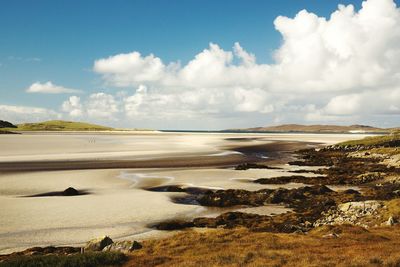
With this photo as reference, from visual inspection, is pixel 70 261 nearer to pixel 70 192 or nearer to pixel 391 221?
pixel 391 221

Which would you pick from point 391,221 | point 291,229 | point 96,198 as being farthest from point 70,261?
point 391,221

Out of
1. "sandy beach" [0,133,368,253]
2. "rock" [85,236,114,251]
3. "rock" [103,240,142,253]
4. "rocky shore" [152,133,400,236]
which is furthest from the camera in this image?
"rocky shore" [152,133,400,236]

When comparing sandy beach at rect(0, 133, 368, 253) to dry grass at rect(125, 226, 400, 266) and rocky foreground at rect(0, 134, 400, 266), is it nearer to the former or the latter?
rocky foreground at rect(0, 134, 400, 266)

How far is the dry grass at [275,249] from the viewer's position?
1698cm

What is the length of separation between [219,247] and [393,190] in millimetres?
27944

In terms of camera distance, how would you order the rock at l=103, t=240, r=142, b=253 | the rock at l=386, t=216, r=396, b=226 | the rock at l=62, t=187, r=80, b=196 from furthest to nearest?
the rock at l=62, t=187, r=80, b=196 → the rock at l=386, t=216, r=396, b=226 → the rock at l=103, t=240, r=142, b=253

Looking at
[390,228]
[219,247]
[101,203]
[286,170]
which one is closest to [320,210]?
[390,228]

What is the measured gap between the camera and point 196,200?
3759 cm

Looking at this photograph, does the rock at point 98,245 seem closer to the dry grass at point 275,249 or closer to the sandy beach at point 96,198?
the dry grass at point 275,249

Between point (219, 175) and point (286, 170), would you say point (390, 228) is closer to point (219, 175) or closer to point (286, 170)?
point (219, 175)

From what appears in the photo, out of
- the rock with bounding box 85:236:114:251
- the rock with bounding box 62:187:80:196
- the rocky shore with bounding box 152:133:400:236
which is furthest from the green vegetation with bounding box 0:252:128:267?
the rock with bounding box 62:187:80:196

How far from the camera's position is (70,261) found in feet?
56.5

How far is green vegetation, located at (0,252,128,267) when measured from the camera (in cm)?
1686

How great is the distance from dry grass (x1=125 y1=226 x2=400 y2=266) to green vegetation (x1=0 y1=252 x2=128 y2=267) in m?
0.81
